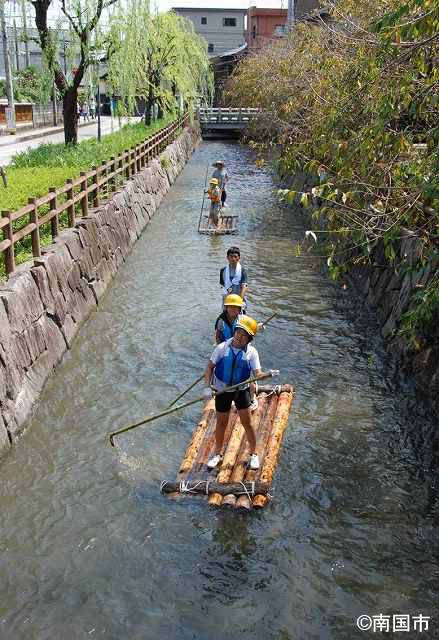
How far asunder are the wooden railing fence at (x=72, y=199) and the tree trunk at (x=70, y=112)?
234cm

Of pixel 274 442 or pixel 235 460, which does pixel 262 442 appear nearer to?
pixel 274 442

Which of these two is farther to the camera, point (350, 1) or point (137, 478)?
point (350, 1)

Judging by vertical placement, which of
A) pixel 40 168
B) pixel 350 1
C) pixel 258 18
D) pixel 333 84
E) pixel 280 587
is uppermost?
pixel 258 18

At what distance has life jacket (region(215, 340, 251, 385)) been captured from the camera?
705cm

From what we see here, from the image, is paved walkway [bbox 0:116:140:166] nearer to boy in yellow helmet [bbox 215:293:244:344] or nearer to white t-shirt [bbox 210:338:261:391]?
boy in yellow helmet [bbox 215:293:244:344]

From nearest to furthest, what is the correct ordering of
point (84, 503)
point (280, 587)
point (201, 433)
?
point (280, 587), point (84, 503), point (201, 433)

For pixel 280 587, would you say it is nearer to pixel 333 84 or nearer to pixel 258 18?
pixel 333 84

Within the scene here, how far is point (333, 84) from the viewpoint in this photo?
13594 millimetres

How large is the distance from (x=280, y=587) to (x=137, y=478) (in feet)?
7.60

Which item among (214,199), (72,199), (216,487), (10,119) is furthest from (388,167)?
(10,119)

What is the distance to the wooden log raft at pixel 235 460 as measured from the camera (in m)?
7.07

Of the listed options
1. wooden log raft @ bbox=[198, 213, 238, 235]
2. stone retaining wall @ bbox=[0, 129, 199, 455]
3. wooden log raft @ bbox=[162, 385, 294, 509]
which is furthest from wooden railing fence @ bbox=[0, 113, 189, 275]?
wooden log raft @ bbox=[162, 385, 294, 509]

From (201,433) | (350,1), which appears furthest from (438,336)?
(350,1)

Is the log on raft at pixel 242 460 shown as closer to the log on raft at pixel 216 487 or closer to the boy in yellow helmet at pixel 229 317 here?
the log on raft at pixel 216 487
